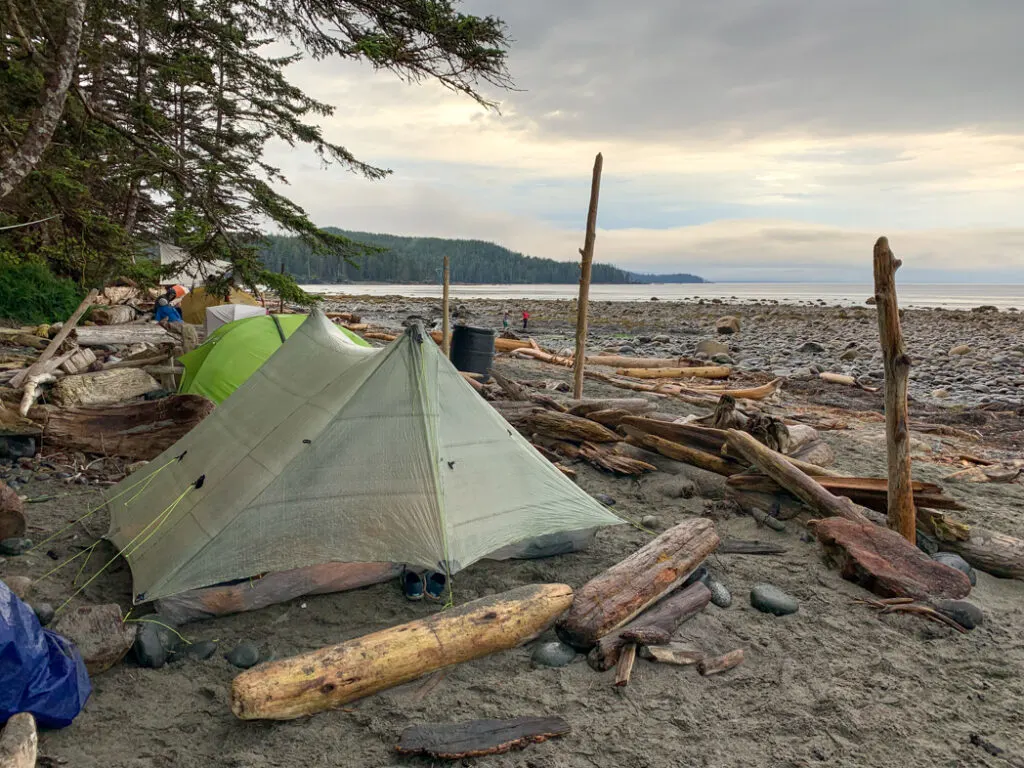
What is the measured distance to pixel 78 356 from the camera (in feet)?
34.7

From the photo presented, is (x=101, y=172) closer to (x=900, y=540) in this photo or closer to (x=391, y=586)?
(x=391, y=586)

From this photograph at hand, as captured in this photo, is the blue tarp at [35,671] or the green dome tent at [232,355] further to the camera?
the green dome tent at [232,355]

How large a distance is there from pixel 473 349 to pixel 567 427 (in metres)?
3.93

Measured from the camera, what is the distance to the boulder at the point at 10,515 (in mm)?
5090

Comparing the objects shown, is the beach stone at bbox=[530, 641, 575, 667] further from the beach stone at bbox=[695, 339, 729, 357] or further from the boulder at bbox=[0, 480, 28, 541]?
the beach stone at bbox=[695, 339, 729, 357]

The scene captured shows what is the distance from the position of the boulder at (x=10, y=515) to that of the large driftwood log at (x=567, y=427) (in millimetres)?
5229

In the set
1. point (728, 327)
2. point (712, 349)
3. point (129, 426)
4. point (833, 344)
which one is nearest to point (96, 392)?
point (129, 426)

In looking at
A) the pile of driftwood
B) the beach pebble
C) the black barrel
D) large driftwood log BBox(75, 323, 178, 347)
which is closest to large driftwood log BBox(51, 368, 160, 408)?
the pile of driftwood

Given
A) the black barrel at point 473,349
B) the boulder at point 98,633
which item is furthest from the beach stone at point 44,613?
the black barrel at point 473,349

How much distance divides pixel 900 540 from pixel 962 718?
6.41ft

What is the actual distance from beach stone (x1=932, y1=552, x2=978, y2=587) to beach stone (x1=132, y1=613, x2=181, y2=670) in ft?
18.6

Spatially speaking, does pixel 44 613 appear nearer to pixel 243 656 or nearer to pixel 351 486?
pixel 243 656

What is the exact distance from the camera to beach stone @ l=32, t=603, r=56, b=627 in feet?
13.4

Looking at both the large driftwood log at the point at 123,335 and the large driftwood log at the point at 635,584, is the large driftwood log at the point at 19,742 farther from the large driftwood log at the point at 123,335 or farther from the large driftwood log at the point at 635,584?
the large driftwood log at the point at 123,335
